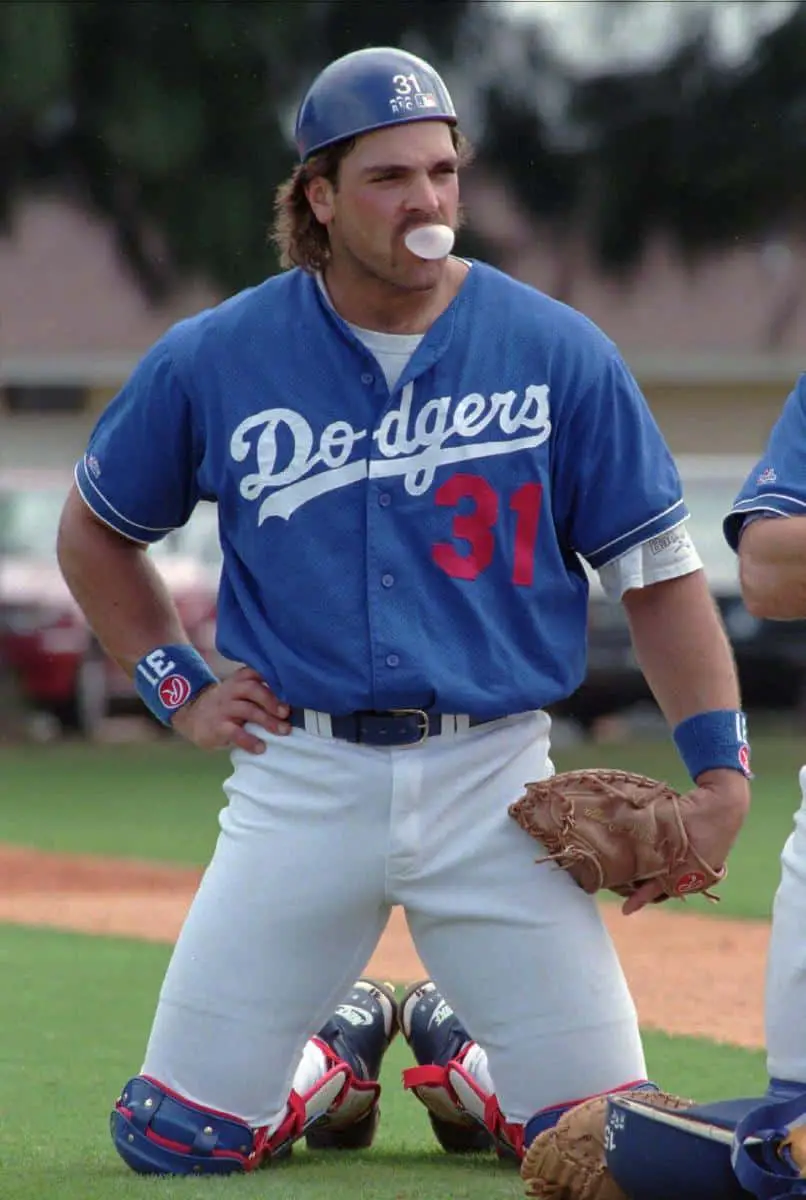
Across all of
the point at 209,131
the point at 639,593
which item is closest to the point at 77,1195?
the point at 639,593

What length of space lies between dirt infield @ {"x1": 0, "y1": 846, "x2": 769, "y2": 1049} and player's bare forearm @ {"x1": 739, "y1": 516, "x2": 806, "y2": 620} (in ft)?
9.29

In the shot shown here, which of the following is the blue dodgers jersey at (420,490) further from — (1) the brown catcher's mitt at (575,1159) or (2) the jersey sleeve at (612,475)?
(1) the brown catcher's mitt at (575,1159)

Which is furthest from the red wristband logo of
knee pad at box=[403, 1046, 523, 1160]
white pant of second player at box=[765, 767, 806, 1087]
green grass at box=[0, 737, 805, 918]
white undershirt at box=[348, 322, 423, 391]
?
green grass at box=[0, 737, 805, 918]

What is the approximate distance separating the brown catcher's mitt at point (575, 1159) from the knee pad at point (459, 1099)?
427 mm

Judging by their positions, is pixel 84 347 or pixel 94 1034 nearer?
pixel 94 1034

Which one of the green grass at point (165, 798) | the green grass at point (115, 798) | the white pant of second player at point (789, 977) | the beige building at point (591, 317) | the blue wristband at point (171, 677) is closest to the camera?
the white pant of second player at point (789, 977)

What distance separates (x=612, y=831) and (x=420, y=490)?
2.25 feet

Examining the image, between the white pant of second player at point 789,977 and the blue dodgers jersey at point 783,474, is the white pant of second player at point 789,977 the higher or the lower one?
the lower one

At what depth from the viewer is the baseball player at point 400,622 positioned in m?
3.91

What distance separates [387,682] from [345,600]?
0.56ft

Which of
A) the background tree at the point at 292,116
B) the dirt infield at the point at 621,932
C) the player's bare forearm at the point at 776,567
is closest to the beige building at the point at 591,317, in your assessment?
the background tree at the point at 292,116

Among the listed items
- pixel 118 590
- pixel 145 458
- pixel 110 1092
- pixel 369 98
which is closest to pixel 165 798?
pixel 110 1092

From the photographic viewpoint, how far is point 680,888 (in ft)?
12.9

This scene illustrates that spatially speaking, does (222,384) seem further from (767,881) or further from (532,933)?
(767,881)
